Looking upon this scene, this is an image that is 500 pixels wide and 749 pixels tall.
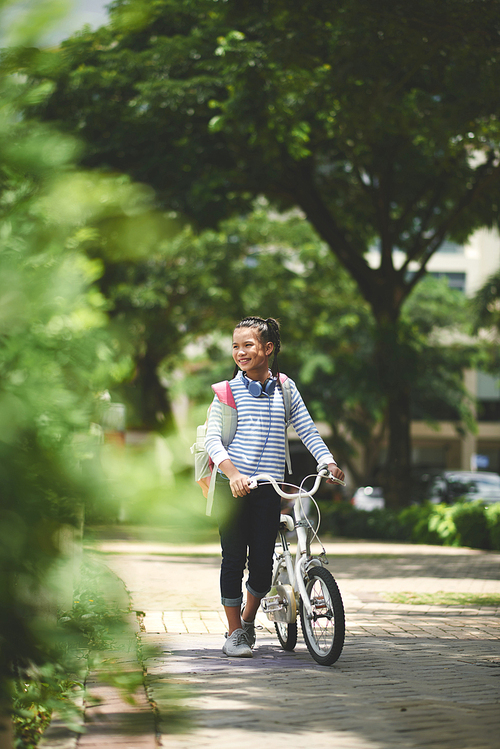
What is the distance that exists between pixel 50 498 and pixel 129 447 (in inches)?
6.5

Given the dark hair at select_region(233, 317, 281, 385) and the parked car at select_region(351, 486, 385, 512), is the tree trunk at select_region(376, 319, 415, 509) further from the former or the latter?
the dark hair at select_region(233, 317, 281, 385)

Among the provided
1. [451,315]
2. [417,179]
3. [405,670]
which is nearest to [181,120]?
[417,179]

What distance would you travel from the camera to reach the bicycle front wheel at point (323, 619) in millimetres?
4438

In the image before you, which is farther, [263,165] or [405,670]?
[263,165]

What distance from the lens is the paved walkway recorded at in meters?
1.60

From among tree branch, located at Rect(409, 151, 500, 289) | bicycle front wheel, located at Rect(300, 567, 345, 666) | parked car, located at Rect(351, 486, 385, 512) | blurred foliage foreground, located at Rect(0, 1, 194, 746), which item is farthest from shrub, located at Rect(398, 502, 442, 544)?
blurred foliage foreground, located at Rect(0, 1, 194, 746)

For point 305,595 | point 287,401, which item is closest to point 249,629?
point 305,595

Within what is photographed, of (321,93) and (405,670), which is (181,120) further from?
(405,670)

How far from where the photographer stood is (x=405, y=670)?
4.61m

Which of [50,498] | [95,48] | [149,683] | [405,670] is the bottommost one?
[405,670]

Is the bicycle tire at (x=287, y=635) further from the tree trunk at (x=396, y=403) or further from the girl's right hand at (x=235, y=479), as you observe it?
the tree trunk at (x=396, y=403)

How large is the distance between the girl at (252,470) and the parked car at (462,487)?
17270 mm

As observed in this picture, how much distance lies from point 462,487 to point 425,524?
568cm

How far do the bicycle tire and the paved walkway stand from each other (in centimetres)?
6
